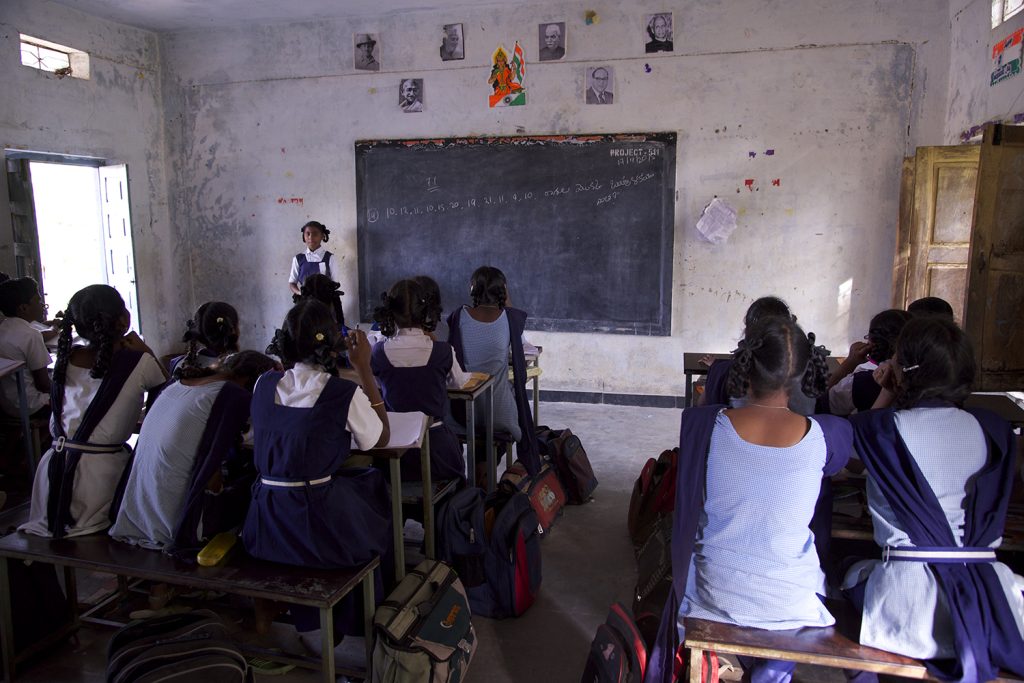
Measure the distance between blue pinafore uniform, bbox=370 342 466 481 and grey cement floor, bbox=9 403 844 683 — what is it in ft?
1.85

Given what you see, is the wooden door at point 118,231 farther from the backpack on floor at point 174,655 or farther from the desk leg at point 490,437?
the backpack on floor at point 174,655

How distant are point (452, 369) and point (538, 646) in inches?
42.7

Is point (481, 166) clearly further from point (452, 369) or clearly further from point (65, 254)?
point (65, 254)

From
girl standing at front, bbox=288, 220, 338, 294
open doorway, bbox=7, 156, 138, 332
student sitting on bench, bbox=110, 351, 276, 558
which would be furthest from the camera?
girl standing at front, bbox=288, 220, 338, 294

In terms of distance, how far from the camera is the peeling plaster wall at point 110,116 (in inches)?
201

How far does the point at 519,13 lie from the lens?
17.6 feet

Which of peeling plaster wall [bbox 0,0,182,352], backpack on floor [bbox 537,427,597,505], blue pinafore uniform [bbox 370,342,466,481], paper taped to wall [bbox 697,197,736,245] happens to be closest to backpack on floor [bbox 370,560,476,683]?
blue pinafore uniform [bbox 370,342,466,481]

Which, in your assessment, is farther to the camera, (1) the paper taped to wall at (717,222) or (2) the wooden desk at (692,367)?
(1) the paper taped to wall at (717,222)

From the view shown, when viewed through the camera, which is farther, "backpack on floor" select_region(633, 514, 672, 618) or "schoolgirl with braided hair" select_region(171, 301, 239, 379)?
"schoolgirl with braided hair" select_region(171, 301, 239, 379)

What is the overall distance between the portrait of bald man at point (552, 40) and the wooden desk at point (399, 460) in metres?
3.74

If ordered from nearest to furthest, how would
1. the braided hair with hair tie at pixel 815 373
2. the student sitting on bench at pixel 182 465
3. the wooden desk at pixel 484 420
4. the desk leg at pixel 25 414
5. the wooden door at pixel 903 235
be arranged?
the braided hair with hair tie at pixel 815 373, the student sitting on bench at pixel 182 465, the wooden desk at pixel 484 420, the desk leg at pixel 25 414, the wooden door at pixel 903 235

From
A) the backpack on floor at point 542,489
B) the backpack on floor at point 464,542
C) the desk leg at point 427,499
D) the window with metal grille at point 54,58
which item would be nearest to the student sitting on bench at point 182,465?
the desk leg at point 427,499

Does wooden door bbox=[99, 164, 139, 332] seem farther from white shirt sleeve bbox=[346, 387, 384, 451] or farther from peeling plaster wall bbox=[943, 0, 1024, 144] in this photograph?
peeling plaster wall bbox=[943, 0, 1024, 144]

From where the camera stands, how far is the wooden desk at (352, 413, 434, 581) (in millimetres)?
2195
